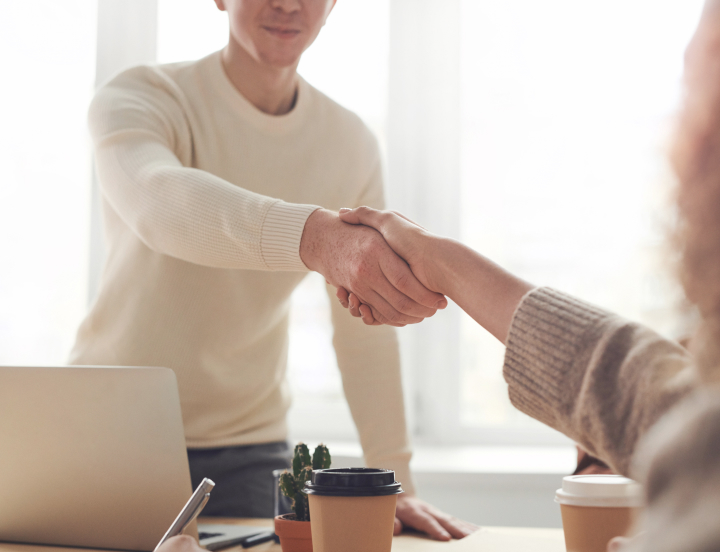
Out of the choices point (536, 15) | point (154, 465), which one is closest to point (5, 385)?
point (154, 465)

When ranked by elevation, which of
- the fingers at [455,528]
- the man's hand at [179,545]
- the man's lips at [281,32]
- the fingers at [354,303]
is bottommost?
the fingers at [455,528]

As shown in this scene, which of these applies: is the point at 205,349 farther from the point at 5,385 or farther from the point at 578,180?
the point at 578,180

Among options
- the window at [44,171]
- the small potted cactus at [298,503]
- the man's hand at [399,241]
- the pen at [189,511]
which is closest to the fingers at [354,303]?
the man's hand at [399,241]

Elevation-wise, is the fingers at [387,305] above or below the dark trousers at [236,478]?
above

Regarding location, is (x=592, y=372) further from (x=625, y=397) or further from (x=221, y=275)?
(x=221, y=275)

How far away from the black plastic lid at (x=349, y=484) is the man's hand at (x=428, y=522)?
357 mm

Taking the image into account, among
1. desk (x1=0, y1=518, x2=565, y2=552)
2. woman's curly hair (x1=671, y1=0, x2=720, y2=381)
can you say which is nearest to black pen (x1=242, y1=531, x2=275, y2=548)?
desk (x1=0, y1=518, x2=565, y2=552)

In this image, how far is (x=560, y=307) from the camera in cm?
65

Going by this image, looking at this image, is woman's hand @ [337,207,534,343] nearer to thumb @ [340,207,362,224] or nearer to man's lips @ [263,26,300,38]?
thumb @ [340,207,362,224]

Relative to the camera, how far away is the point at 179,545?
77cm

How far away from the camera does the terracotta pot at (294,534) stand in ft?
2.88

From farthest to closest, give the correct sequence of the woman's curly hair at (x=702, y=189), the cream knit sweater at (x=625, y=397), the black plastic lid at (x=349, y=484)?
the black plastic lid at (x=349, y=484)
the woman's curly hair at (x=702, y=189)
the cream knit sweater at (x=625, y=397)

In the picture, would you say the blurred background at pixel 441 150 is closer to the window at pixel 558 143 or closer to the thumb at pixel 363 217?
the window at pixel 558 143

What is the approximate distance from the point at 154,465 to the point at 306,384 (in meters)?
1.57
